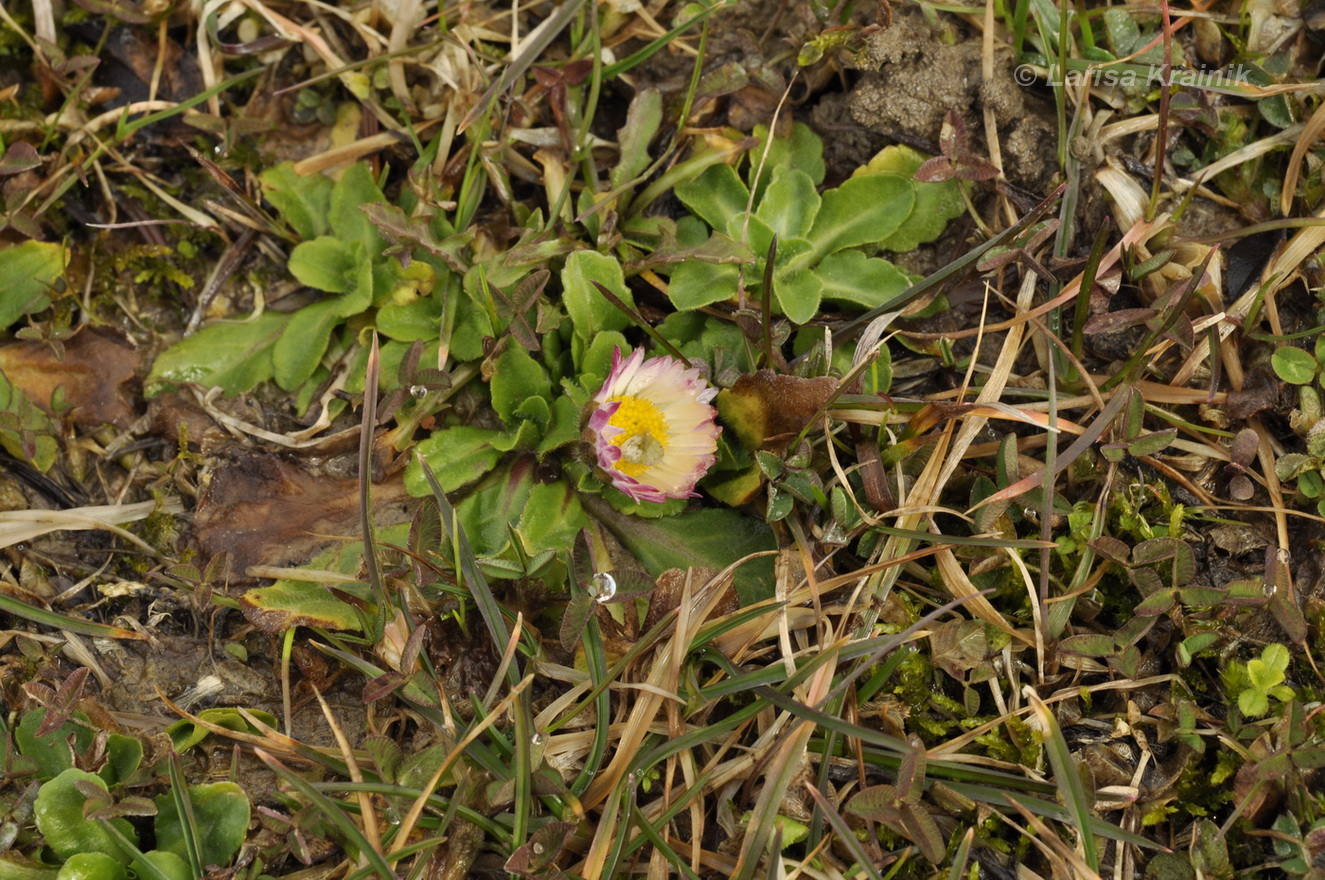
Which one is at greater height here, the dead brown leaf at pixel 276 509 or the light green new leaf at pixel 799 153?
the light green new leaf at pixel 799 153

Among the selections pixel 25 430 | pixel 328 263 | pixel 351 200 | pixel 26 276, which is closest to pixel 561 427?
pixel 328 263

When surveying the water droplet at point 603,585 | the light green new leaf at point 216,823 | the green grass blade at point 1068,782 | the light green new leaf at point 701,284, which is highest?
the light green new leaf at point 701,284

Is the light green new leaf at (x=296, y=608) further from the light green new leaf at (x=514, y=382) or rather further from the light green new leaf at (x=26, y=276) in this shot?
the light green new leaf at (x=26, y=276)

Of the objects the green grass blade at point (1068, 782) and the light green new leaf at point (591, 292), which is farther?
the light green new leaf at point (591, 292)

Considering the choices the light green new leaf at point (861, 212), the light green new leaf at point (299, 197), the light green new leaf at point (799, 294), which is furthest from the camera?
the light green new leaf at point (299, 197)

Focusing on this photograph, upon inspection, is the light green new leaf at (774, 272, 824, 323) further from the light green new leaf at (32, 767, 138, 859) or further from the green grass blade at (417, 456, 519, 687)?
the light green new leaf at (32, 767, 138, 859)

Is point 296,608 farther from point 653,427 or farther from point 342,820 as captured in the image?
point 653,427

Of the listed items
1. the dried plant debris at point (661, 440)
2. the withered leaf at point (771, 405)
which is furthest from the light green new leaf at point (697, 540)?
the withered leaf at point (771, 405)
